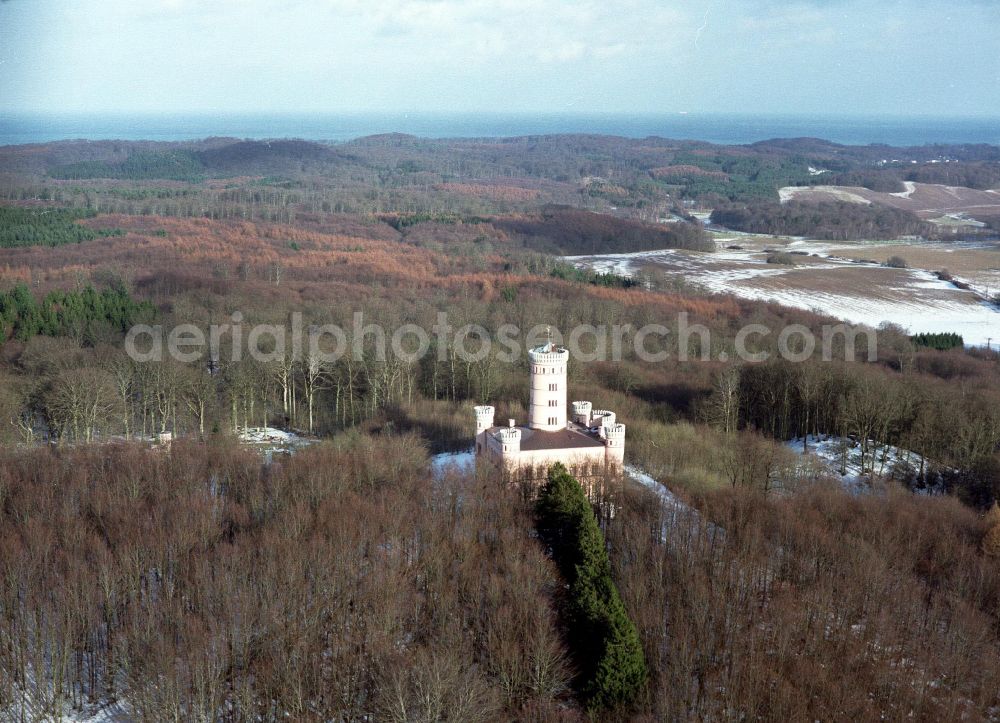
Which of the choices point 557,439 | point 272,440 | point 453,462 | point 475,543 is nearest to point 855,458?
point 557,439

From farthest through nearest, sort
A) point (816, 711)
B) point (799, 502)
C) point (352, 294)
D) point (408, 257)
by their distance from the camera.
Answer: point (408, 257)
point (352, 294)
point (799, 502)
point (816, 711)

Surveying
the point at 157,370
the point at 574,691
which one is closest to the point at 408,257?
the point at 157,370

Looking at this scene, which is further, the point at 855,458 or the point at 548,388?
the point at 855,458

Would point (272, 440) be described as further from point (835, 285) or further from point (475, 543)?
point (835, 285)

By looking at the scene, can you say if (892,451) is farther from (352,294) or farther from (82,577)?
(352,294)

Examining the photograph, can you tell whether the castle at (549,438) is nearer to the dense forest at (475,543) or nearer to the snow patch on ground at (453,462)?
the snow patch on ground at (453,462)

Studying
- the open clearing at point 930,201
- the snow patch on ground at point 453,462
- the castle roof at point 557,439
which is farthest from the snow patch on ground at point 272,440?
the open clearing at point 930,201

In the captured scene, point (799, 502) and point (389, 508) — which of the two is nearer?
point (389, 508)
